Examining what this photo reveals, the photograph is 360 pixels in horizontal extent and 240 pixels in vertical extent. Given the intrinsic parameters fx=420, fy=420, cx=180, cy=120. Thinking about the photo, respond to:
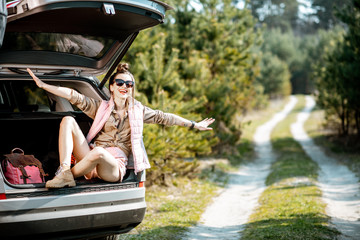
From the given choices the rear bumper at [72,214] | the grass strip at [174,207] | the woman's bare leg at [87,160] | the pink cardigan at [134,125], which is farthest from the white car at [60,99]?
the grass strip at [174,207]

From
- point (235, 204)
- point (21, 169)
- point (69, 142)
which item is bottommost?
point (235, 204)

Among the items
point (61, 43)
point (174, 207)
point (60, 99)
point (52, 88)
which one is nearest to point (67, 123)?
point (52, 88)

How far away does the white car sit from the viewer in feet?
11.2

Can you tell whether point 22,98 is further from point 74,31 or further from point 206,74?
point 206,74

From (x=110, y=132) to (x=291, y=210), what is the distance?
12.7 ft

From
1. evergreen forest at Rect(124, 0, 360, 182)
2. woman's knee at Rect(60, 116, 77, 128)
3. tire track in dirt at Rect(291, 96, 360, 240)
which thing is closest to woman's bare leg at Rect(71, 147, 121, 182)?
woman's knee at Rect(60, 116, 77, 128)

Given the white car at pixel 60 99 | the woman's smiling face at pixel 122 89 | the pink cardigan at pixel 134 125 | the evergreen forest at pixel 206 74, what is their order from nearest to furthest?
the white car at pixel 60 99 < the pink cardigan at pixel 134 125 < the woman's smiling face at pixel 122 89 < the evergreen forest at pixel 206 74

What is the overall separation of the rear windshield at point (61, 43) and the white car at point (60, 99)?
0.03 ft

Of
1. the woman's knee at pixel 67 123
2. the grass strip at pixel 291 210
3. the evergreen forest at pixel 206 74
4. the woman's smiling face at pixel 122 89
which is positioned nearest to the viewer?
the woman's knee at pixel 67 123

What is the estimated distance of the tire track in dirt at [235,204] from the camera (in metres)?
5.99

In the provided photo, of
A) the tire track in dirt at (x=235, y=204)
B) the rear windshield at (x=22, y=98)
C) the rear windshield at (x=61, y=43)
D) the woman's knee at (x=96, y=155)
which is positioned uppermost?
the rear windshield at (x=61, y=43)

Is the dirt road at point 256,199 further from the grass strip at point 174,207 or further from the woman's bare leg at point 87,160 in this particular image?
the woman's bare leg at point 87,160

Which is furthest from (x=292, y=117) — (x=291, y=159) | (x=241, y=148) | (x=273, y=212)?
(x=273, y=212)

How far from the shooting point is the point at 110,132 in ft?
14.2
